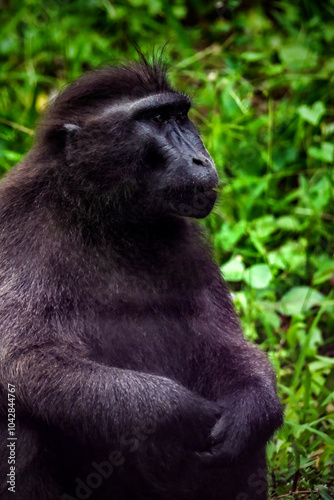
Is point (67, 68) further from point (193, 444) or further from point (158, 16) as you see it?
point (193, 444)

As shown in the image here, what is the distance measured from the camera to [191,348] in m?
3.86

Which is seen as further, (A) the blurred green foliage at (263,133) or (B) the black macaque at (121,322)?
(A) the blurred green foliage at (263,133)

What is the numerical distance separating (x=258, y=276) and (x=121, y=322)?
6.62 ft

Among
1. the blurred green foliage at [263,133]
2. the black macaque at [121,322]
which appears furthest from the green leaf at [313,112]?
the black macaque at [121,322]

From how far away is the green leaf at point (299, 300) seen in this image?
18.6 feet

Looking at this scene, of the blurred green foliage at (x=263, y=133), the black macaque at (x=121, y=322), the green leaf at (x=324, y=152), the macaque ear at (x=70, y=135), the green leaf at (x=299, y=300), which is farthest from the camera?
the green leaf at (x=324, y=152)

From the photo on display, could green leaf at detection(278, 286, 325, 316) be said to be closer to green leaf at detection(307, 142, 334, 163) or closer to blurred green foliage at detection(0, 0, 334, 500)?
blurred green foliage at detection(0, 0, 334, 500)

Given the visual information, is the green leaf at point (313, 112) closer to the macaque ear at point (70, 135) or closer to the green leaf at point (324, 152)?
the green leaf at point (324, 152)

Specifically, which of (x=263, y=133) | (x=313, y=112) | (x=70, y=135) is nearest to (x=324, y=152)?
(x=313, y=112)

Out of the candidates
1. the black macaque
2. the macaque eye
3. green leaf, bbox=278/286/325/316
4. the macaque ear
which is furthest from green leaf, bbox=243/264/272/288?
the macaque ear

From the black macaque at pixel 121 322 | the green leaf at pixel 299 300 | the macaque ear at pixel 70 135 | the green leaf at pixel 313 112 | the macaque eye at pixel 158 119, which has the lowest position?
the green leaf at pixel 299 300

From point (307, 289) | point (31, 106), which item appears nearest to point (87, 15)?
→ point (31, 106)

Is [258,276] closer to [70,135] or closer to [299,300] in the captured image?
[299,300]

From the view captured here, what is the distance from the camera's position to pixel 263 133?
712 cm
